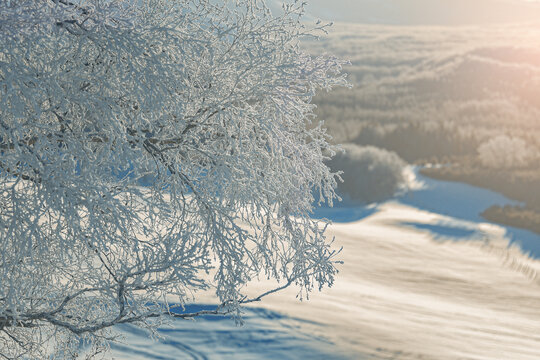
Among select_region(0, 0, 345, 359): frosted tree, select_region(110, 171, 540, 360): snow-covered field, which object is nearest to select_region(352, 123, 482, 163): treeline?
select_region(110, 171, 540, 360): snow-covered field

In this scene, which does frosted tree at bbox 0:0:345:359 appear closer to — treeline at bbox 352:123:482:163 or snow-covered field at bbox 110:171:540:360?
snow-covered field at bbox 110:171:540:360

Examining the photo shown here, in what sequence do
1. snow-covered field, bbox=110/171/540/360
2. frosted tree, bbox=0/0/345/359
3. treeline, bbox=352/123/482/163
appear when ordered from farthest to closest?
treeline, bbox=352/123/482/163, snow-covered field, bbox=110/171/540/360, frosted tree, bbox=0/0/345/359

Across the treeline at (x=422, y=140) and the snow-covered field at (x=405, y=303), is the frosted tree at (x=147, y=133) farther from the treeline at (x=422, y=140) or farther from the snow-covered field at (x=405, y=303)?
the treeline at (x=422, y=140)

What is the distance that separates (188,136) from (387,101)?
38.8 meters

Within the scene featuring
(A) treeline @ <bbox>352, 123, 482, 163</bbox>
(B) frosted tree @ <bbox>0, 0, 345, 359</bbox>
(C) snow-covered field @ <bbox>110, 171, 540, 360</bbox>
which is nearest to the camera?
(B) frosted tree @ <bbox>0, 0, 345, 359</bbox>

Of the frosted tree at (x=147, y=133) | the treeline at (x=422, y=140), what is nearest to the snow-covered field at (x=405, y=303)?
the frosted tree at (x=147, y=133)

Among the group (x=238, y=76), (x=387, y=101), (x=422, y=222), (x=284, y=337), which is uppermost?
(x=387, y=101)

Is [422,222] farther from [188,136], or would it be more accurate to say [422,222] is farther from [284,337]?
[188,136]

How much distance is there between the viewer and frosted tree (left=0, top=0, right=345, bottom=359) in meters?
3.16

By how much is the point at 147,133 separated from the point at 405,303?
237 inches

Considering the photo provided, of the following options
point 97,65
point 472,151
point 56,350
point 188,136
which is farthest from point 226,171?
point 472,151

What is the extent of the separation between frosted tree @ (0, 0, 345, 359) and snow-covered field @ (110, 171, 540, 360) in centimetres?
217

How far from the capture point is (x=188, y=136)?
11.8 feet

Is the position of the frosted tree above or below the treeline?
below
